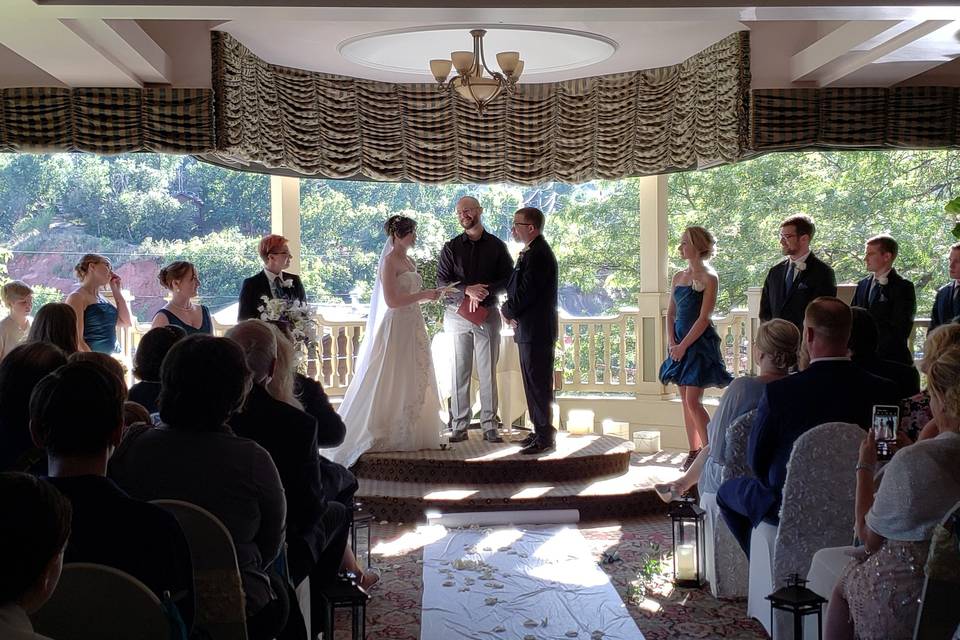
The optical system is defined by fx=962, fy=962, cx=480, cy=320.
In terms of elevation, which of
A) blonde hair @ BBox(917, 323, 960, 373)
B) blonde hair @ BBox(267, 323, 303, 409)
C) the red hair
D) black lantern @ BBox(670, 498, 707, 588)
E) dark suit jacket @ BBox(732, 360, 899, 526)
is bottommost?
black lantern @ BBox(670, 498, 707, 588)

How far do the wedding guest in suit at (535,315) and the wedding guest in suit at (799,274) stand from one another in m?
1.46

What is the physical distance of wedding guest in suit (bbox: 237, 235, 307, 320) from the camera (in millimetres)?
6141

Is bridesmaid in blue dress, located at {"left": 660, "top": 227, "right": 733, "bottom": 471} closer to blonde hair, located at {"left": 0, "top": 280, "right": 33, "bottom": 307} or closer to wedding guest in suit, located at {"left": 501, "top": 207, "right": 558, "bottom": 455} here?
wedding guest in suit, located at {"left": 501, "top": 207, "right": 558, "bottom": 455}

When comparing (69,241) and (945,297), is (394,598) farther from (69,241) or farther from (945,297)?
(69,241)

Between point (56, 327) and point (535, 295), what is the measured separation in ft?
10.2

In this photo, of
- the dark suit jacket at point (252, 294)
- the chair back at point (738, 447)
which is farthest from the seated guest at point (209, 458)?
the dark suit jacket at point (252, 294)

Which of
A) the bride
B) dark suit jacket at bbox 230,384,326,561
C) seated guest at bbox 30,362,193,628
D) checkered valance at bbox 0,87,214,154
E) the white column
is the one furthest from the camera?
the white column

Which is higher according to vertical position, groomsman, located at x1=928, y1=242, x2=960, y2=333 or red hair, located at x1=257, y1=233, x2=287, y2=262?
red hair, located at x1=257, y1=233, x2=287, y2=262

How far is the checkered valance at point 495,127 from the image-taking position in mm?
7355

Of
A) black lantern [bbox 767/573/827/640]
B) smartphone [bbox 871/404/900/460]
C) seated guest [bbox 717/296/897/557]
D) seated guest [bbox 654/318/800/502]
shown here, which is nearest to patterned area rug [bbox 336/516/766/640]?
seated guest [bbox 654/318/800/502]

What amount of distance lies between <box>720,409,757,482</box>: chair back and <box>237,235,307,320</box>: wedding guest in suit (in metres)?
3.36

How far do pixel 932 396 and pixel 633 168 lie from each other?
5.56 metres

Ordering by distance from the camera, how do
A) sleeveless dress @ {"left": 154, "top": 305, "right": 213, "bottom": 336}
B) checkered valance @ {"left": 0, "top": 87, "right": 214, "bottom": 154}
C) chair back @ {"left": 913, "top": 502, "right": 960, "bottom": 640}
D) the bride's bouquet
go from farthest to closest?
checkered valance @ {"left": 0, "top": 87, "right": 214, "bottom": 154} → the bride's bouquet → sleeveless dress @ {"left": 154, "top": 305, "right": 213, "bottom": 336} → chair back @ {"left": 913, "top": 502, "right": 960, "bottom": 640}

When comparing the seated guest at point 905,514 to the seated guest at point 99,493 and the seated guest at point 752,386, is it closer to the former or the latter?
the seated guest at point 752,386
